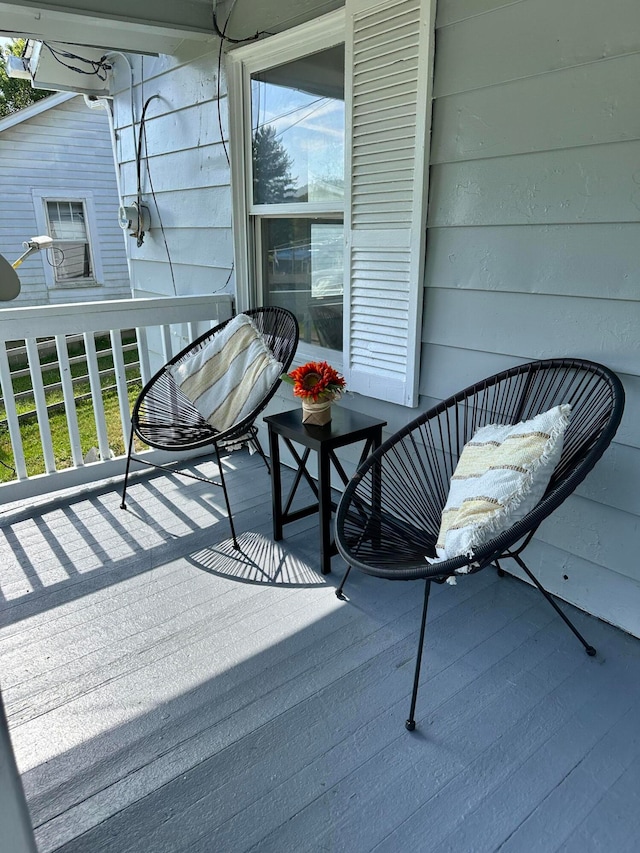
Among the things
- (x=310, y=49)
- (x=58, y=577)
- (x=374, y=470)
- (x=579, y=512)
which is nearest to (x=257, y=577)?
(x=374, y=470)

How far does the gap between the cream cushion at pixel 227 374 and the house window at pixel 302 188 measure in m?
0.36

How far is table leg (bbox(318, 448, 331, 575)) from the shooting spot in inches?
81.5

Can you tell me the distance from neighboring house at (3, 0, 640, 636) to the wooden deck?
461mm

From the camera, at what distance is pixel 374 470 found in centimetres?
201

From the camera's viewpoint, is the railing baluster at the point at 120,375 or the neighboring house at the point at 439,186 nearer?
the neighboring house at the point at 439,186

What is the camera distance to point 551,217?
1.74 metres

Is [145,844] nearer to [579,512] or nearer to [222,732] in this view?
[222,732]

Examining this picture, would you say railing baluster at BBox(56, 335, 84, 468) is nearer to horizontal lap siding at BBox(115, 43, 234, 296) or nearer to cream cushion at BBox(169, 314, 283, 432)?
cream cushion at BBox(169, 314, 283, 432)

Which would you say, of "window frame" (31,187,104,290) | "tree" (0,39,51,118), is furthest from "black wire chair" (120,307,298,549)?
"tree" (0,39,51,118)

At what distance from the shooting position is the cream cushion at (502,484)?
1.51 metres

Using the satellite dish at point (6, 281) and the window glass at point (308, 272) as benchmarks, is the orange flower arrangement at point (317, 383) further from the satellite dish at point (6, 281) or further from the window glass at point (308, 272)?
the satellite dish at point (6, 281)

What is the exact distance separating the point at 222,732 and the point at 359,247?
182cm

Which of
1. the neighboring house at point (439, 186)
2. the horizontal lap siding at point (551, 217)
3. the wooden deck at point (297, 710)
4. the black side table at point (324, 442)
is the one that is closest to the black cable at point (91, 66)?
the neighboring house at point (439, 186)

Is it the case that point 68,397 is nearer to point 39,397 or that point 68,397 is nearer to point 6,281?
point 39,397
